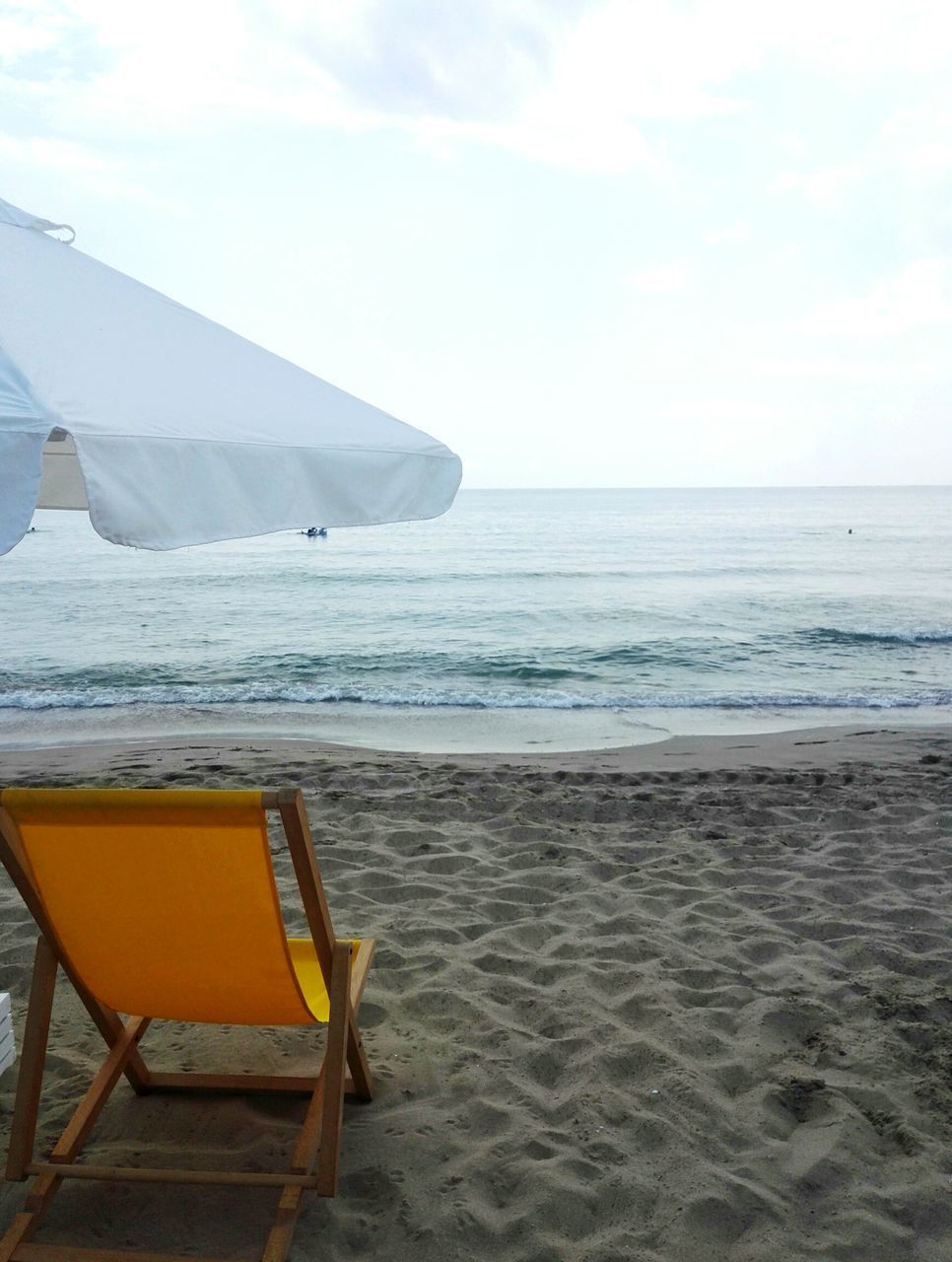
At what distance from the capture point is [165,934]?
7.13ft

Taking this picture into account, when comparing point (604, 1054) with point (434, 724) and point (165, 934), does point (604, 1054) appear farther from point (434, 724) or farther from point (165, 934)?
point (434, 724)

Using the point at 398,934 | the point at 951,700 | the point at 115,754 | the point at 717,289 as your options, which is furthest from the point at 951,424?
the point at 398,934

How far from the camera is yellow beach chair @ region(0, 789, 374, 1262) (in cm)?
199

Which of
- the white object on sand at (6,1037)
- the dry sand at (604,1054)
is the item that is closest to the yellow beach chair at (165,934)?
the dry sand at (604,1054)

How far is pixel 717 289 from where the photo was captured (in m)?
31.8

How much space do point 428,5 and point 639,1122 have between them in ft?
31.3

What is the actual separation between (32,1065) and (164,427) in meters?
1.51

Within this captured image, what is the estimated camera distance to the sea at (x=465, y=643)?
10.1 m

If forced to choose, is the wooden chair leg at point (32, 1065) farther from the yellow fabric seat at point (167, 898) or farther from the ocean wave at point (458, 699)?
the ocean wave at point (458, 699)

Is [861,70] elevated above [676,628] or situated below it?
above

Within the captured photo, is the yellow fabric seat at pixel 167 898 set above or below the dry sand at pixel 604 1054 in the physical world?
above

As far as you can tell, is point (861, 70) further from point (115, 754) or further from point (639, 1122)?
point (639, 1122)

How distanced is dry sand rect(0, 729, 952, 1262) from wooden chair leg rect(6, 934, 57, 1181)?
0.23 m

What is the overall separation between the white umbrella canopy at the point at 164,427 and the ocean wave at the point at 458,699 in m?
8.20
